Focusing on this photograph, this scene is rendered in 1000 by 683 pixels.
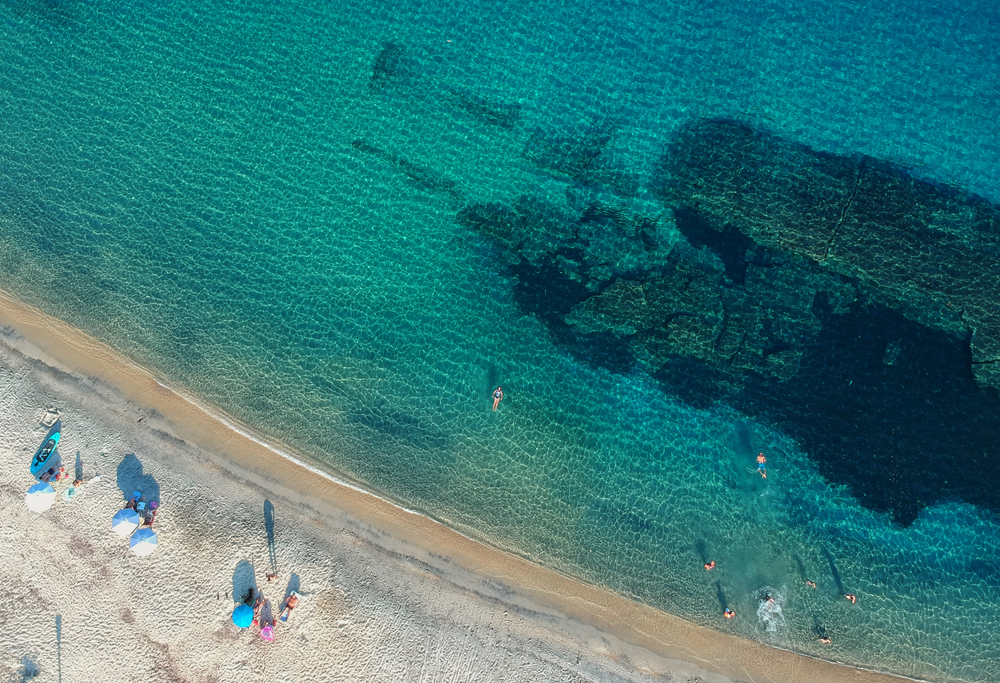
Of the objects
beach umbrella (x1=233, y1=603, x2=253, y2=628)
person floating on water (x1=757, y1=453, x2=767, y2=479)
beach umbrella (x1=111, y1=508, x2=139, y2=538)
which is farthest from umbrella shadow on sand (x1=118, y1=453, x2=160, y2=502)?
person floating on water (x1=757, y1=453, x2=767, y2=479)

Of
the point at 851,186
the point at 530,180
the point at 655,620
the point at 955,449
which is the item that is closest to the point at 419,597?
the point at 655,620

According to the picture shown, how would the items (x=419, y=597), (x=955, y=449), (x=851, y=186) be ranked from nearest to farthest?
(x=419, y=597) → (x=955, y=449) → (x=851, y=186)

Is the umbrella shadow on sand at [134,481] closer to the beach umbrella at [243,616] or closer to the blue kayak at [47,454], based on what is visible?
the blue kayak at [47,454]

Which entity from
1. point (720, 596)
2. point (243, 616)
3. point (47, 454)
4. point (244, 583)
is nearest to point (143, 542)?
point (244, 583)

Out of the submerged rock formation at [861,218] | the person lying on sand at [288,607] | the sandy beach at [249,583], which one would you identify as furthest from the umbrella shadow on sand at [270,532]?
the submerged rock formation at [861,218]

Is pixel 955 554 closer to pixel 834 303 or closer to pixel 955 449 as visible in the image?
pixel 955 449

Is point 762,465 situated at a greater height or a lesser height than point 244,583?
greater

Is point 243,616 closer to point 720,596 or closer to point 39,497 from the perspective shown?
point 39,497
